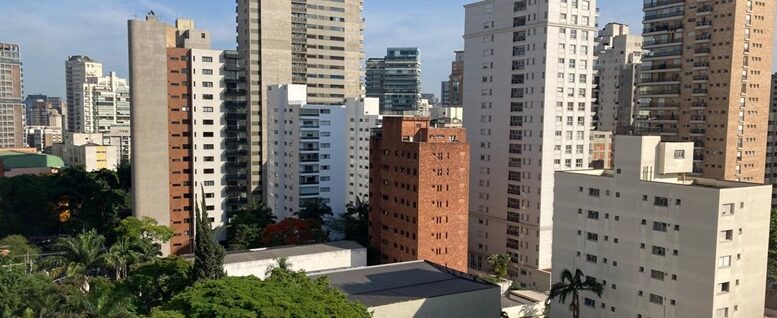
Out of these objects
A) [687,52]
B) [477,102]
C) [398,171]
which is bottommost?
[398,171]

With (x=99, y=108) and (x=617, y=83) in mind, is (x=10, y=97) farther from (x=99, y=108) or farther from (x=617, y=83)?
(x=617, y=83)

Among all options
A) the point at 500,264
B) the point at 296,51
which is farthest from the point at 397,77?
the point at 500,264

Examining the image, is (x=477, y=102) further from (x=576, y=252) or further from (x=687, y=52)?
(x=576, y=252)

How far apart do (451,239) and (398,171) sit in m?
9.19

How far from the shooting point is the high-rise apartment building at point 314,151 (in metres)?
86.1

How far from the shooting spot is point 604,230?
145ft

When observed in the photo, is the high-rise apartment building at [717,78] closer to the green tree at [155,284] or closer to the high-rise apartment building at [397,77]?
the green tree at [155,284]

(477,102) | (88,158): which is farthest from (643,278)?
(88,158)

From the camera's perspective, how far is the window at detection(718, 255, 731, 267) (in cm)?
3791

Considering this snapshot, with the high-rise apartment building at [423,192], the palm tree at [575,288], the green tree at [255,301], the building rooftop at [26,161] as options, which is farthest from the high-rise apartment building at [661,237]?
the building rooftop at [26,161]

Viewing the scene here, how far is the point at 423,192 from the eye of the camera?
2384 inches

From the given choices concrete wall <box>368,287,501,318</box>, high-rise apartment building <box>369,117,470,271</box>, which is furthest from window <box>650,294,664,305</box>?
high-rise apartment building <box>369,117,470,271</box>

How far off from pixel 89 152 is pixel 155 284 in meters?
96.7

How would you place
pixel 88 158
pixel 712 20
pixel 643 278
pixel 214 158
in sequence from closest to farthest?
pixel 643 278, pixel 712 20, pixel 214 158, pixel 88 158
